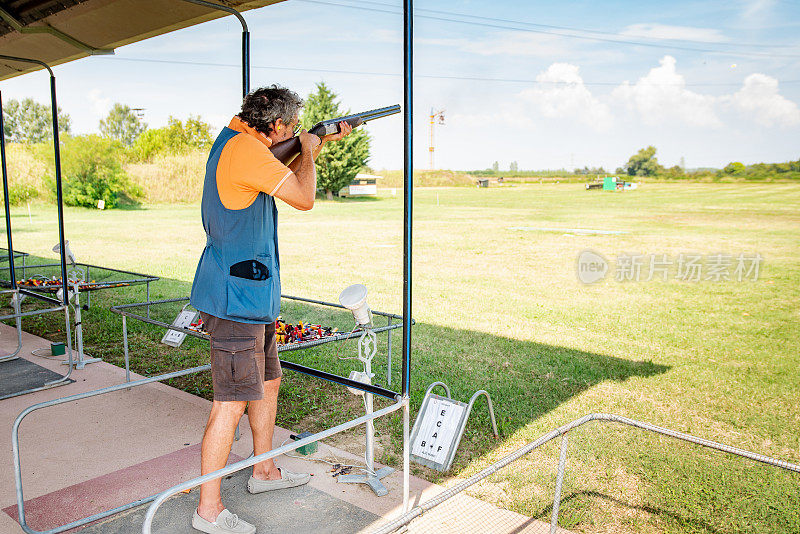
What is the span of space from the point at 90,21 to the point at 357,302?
3.16 m

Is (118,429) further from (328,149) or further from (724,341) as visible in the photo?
(328,149)

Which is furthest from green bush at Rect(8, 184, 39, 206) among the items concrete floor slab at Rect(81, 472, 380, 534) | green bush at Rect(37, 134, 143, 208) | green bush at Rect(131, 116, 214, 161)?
concrete floor slab at Rect(81, 472, 380, 534)

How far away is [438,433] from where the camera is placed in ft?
9.82

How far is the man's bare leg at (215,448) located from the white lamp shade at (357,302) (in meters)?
0.63

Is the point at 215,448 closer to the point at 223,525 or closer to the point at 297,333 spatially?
the point at 223,525

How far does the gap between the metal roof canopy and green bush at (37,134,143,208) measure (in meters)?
26.2

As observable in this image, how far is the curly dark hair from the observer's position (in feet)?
7.28

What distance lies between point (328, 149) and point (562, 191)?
14.5 metres

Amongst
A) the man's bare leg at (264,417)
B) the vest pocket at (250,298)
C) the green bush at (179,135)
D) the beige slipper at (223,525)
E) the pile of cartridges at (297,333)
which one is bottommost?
the beige slipper at (223,525)

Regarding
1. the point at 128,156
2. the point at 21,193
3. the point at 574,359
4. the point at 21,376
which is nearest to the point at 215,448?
the point at 21,376

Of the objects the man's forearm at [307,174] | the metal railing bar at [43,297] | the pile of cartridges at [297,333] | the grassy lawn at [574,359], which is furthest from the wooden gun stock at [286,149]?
the metal railing bar at [43,297]

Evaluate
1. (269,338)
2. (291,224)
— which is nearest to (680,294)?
(269,338)

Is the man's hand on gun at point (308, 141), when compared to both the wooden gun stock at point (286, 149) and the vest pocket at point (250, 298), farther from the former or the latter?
the vest pocket at point (250, 298)

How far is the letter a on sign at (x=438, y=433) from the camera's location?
2.93m
